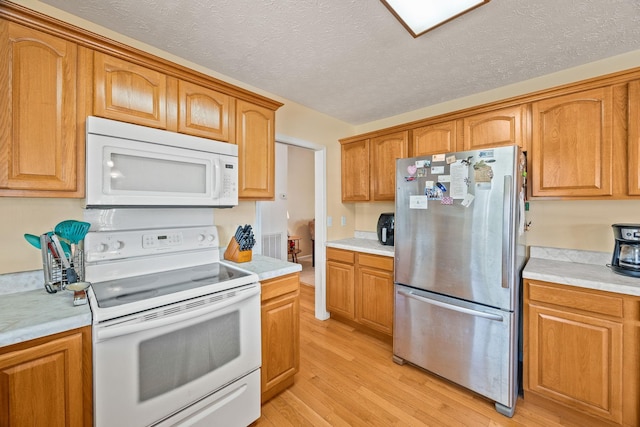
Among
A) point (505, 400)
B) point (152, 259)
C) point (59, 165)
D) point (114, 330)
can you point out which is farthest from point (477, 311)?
point (59, 165)

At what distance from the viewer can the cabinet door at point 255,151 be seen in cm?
197

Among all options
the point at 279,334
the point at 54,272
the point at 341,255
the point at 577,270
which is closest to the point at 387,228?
the point at 341,255

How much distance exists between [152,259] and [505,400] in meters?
2.46

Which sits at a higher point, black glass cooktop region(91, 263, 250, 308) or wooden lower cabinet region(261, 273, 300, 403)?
black glass cooktop region(91, 263, 250, 308)

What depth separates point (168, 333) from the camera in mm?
1239

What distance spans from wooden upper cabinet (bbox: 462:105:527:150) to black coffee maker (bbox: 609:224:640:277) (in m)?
0.80

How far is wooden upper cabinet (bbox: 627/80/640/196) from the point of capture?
63.9 inches

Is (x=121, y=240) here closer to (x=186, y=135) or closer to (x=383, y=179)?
(x=186, y=135)

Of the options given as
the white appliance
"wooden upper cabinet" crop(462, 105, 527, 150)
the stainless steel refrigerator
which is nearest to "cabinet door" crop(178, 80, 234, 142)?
the white appliance

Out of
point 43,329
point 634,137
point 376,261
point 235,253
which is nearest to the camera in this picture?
point 43,329

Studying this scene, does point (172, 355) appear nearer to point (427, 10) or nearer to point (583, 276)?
point (427, 10)

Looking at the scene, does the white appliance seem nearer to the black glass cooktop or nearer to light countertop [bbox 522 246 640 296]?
the black glass cooktop

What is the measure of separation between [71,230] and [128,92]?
80 cm

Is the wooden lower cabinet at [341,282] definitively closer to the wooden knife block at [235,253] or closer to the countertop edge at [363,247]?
the countertop edge at [363,247]
